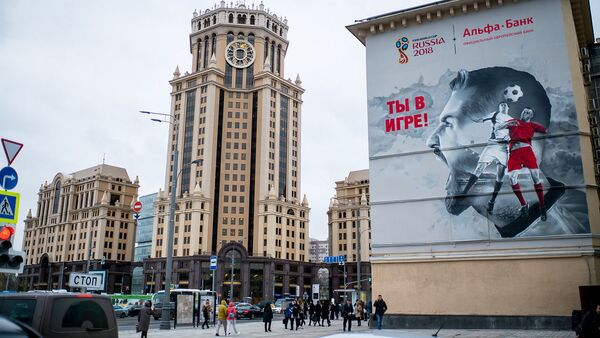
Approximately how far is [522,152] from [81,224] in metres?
113

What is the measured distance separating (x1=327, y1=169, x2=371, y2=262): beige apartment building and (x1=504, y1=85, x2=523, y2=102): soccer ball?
8767 cm

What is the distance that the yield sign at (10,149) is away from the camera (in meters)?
12.5

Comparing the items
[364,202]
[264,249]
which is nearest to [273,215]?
[264,249]

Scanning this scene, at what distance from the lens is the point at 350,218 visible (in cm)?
11738

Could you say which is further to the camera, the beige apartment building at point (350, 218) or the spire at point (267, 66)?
the beige apartment building at point (350, 218)

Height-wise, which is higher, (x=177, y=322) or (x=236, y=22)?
(x=236, y=22)

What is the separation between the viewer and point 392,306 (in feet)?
84.9

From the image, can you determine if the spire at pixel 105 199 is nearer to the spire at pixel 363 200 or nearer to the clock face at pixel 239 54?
the clock face at pixel 239 54

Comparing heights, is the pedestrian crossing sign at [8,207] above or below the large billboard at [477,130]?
below

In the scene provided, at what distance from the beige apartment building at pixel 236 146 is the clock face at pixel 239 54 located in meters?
0.22

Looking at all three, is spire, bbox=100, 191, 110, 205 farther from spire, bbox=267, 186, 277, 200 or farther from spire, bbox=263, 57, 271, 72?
spire, bbox=263, 57, 271, 72

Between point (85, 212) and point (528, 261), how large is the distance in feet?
371

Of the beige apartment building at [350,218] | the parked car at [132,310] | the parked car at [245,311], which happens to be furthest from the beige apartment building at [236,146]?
the parked car at [245,311]

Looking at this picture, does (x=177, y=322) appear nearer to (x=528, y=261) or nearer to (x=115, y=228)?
(x=528, y=261)
